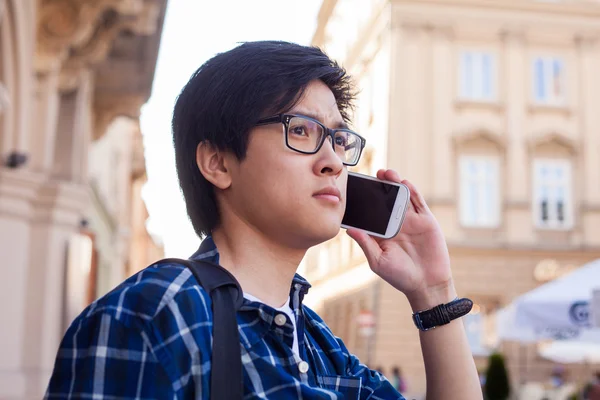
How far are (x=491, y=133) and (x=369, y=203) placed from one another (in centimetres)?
2546

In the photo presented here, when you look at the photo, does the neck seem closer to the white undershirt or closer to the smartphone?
the white undershirt

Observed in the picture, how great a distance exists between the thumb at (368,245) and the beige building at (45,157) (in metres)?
5.32

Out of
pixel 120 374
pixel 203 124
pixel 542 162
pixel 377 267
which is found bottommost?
pixel 120 374

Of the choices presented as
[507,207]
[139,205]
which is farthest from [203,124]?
[139,205]

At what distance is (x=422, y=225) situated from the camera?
1.89 meters

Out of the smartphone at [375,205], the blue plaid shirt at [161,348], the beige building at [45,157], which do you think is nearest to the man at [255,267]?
the blue plaid shirt at [161,348]

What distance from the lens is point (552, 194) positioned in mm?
26594

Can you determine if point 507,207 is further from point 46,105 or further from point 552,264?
point 46,105

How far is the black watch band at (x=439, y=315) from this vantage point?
6.00 feet

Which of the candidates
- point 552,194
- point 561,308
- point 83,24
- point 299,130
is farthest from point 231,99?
point 552,194

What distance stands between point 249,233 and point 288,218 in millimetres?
79

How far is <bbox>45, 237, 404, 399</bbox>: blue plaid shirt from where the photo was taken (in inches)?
49.7

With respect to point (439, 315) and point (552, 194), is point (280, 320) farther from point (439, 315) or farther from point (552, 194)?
point (552, 194)

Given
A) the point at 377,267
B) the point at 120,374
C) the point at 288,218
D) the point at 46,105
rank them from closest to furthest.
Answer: the point at 120,374 → the point at 288,218 → the point at 377,267 → the point at 46,105
